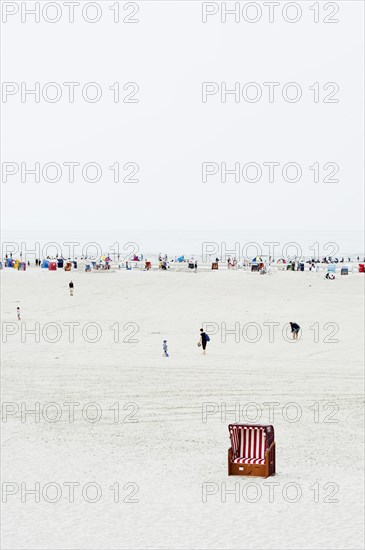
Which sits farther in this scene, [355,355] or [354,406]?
[355,355]

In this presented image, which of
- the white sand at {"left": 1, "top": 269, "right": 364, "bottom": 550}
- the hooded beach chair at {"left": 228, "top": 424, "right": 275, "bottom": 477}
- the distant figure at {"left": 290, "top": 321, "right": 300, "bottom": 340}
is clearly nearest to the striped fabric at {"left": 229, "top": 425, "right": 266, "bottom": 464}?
the hooded beach chair at {"left": 228, "top": 424, "right": 275, "bottom": 477}

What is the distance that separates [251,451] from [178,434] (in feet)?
9.90

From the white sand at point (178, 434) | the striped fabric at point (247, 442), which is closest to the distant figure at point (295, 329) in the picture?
the white sand at point (178, 434)

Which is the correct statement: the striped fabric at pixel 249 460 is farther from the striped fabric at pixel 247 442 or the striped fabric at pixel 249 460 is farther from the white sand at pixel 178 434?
the white sand at pixel 178 434

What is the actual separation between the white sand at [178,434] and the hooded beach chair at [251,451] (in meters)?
0.30

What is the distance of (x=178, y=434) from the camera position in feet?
59.8

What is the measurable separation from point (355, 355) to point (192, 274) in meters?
37.0

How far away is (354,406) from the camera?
68.6 ft

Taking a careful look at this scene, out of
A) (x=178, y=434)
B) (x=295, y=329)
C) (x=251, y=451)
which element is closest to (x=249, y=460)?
(x=251, y=451)

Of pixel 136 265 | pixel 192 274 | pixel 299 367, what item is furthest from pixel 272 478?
pixel 136 265

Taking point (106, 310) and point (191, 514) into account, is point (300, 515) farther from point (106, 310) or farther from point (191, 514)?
point (106, 310)

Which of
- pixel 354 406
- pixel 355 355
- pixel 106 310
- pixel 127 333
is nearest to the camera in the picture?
pixel 354 406

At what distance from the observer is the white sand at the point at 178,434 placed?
499 inches

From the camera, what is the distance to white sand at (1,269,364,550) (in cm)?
1268
